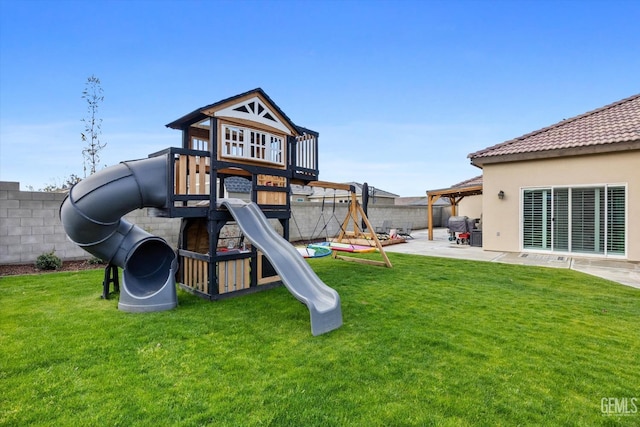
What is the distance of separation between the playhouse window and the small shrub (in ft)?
17.1

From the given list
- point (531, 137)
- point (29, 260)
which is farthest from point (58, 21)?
point (531, 137)

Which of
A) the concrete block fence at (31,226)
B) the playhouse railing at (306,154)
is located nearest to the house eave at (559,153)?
the playhouse railing at (306,154)

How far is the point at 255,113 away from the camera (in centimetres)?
590

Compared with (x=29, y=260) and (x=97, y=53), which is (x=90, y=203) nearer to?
(x=29, y=260)

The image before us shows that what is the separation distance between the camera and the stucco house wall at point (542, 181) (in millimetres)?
8617

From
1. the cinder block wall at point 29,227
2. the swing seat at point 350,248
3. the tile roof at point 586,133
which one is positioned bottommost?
the swing seat at point 350,248

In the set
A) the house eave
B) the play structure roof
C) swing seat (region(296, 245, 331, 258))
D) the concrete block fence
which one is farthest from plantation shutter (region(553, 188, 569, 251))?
the concrete block fence

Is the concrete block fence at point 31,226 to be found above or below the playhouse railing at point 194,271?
above

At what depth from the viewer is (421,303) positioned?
16.2 ft

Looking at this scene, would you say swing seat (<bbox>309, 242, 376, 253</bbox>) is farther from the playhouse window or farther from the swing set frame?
the playhouse window

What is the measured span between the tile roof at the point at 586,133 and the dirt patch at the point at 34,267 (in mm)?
11934

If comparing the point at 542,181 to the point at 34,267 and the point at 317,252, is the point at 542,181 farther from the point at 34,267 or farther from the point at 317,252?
the point at 34,267

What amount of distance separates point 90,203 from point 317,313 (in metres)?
3.37

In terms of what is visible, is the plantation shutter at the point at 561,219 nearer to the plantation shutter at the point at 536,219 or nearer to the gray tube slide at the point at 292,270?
the plantation shutter at the point at 536,219
